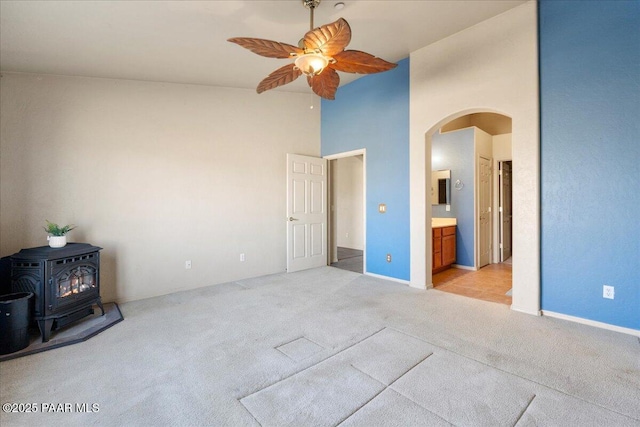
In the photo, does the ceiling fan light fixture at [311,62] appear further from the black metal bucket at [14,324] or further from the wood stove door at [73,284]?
the black metal bucket at [14,324]

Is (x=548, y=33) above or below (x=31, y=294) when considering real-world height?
above

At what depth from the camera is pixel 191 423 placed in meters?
1.62

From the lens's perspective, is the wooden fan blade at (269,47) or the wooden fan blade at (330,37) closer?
the wooden fan blade at (330,37)

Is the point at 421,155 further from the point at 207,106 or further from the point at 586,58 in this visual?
the point at 207,106

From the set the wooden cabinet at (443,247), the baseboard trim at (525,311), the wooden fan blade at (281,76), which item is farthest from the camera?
Answer: the wooden cabinet at (443,247)

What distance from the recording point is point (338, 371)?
2.10m

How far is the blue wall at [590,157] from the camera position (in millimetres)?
2643

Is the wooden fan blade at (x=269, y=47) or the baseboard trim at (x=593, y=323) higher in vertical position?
the wooden fan blade at (x=269, y=47)

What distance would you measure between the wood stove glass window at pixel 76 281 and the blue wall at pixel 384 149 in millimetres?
3637

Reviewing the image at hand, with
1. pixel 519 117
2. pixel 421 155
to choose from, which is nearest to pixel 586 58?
pixel 519 117

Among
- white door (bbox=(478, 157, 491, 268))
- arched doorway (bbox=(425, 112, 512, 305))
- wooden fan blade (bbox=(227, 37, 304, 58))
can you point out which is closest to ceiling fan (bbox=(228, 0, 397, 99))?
wooden fan blade (bbox=(227, 37, 304, 58))

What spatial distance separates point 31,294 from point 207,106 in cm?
300

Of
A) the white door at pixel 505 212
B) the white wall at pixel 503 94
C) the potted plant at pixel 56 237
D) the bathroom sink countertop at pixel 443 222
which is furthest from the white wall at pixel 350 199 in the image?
the potted plant at pixel 56 237

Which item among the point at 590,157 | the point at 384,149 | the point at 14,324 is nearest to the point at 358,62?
the point at 384,149
